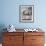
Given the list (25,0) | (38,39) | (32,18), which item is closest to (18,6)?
(25,0)

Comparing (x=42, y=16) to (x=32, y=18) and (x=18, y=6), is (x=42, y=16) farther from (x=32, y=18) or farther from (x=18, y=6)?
(x=18, y=6)

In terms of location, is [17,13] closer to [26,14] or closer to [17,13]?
[17,13]

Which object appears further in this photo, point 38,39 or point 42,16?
point 42,16

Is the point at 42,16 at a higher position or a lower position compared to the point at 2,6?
lower

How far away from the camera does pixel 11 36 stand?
11.9ft

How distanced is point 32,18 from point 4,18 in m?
0.89

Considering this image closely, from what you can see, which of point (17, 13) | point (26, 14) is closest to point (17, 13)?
point (17, 13)

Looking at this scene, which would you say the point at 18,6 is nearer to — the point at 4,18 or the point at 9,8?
the point at 9,8

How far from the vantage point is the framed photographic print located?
13.4ft

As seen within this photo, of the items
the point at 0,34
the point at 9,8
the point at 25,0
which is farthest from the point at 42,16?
the point at 0,34

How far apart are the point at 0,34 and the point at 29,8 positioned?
1.22 meters

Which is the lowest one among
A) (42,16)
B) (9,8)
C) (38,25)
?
(38,25)

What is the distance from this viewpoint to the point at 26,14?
411cm

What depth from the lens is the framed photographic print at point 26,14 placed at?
13.4ft
